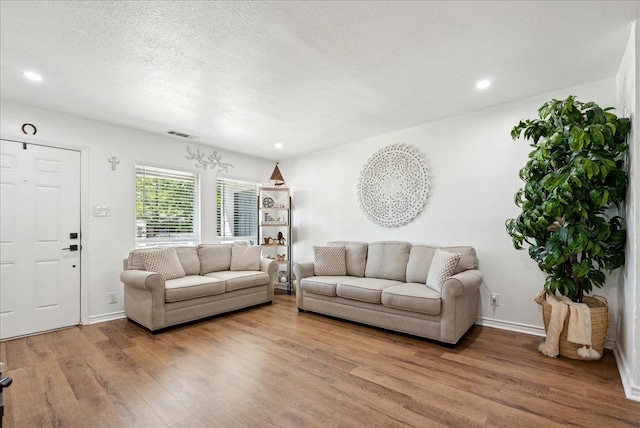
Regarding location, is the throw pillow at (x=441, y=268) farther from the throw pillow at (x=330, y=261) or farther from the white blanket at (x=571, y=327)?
the throw pillow at (x=330, y=261)

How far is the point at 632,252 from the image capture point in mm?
2105

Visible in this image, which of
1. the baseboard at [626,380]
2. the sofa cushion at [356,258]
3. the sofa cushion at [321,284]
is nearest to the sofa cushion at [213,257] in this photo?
the sofa cushion at [321,284]

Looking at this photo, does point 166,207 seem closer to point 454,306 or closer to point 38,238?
point 38,238

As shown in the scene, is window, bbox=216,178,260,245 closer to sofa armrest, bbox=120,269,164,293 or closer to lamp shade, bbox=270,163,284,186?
lamp shade, bbox=270,163,284,186

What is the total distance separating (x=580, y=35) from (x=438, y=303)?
2.37m

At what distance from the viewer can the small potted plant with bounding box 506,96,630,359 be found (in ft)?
7.48

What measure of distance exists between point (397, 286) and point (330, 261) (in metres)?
1.16

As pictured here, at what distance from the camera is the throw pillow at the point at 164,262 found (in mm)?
3750

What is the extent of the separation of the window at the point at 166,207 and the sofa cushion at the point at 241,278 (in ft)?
2.88

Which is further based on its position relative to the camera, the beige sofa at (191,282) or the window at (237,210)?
the window at (237,210)

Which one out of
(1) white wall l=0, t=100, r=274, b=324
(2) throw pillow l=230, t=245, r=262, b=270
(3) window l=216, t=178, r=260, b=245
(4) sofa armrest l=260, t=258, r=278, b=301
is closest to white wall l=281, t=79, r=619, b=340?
(4) sofa armrest l=260, t=258, r=278, b=301

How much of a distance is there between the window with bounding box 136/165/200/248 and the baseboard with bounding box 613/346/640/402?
4967mm

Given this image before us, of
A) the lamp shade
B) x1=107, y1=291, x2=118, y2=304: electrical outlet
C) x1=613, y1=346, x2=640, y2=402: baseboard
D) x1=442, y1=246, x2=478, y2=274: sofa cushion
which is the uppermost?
the lamp shade

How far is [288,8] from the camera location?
1893mm
